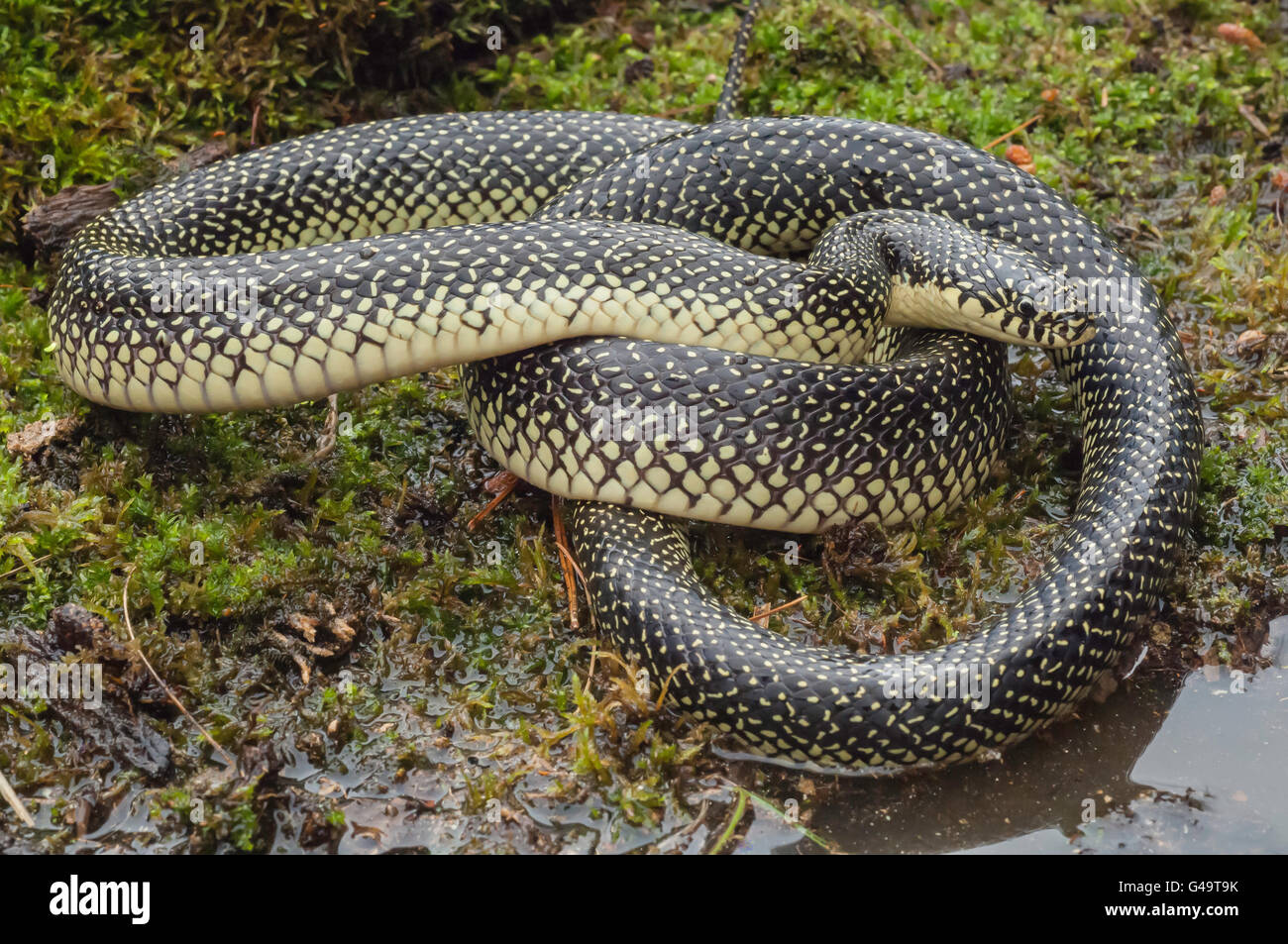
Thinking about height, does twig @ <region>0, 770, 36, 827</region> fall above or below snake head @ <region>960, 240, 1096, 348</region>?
below

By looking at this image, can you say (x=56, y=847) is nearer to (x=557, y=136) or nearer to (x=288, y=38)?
(x=557, y=136)

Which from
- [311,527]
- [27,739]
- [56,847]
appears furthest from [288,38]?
[56,847]

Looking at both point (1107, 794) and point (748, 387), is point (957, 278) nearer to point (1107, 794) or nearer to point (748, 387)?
point (748, 387)

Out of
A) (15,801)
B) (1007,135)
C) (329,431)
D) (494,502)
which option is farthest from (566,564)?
(1007,135)

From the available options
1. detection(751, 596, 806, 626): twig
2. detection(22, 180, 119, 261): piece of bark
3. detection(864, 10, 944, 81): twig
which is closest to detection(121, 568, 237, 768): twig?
detection(751, 596, 806, 626): twig

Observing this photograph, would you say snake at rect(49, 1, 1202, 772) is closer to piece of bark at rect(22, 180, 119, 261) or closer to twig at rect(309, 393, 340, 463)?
twig at rect(309, 393, 340, 463)
